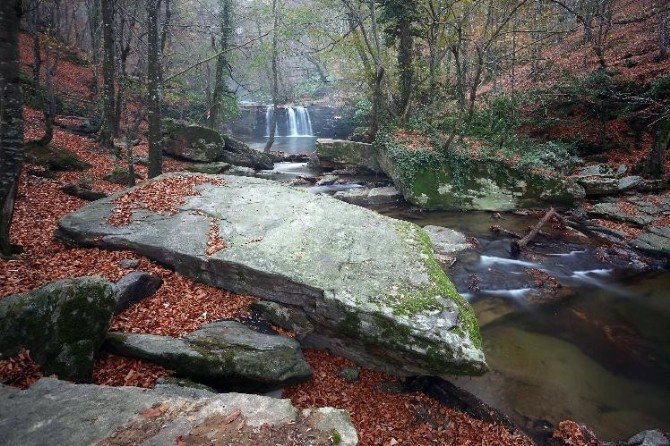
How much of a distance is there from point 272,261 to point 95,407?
9.56 ft

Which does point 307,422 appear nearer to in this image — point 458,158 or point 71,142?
point 458,158

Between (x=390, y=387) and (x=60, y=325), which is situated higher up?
(x=60, y=325)

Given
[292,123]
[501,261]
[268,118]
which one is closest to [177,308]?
[501,261]

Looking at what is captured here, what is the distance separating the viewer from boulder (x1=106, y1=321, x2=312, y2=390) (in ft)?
13.4

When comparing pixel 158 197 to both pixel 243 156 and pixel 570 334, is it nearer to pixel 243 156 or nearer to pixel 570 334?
pixel 570 334

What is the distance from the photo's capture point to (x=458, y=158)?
1351 cm

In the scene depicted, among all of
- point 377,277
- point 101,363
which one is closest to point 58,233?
point 101,363

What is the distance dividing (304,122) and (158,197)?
26634 millimetres

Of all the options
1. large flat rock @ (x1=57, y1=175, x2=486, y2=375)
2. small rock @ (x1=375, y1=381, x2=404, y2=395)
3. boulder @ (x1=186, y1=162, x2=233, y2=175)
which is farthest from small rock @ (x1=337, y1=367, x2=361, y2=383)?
boulder @ (x1=186, y1=162, x2=233, y2=175)

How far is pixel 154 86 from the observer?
981 centimetres

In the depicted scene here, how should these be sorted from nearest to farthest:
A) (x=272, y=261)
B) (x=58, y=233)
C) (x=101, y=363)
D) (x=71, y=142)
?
(x=101, y=363) < (x=272, y=261) < (x=58, y=233) < (x=71, y=142)

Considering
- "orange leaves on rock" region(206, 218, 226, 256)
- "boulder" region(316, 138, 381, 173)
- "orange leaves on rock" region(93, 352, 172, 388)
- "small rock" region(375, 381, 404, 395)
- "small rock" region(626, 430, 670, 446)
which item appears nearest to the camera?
"orange leaves on rock" region(93, 352, 172, 388)

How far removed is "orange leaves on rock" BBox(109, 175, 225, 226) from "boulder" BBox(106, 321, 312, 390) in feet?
9.44

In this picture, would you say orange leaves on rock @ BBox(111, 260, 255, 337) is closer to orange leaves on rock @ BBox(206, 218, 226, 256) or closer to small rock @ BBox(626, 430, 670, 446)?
orange leaves on rock @ BBox(206, 218, 226, 256)
